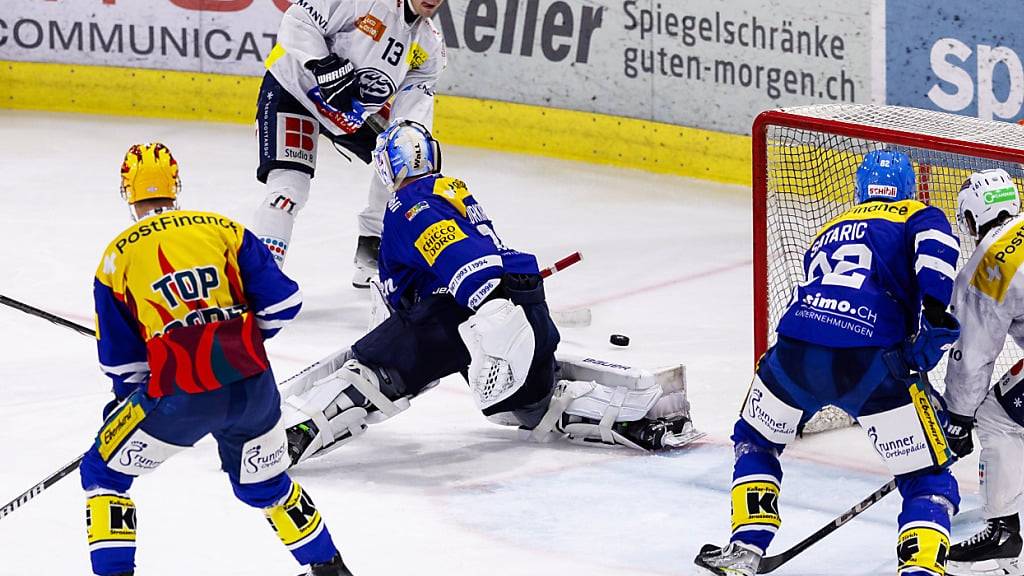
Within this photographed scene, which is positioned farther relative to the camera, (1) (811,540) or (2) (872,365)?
(1) (811,540)

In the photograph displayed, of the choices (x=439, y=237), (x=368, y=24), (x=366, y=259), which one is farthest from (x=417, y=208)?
(x=366, y=259)

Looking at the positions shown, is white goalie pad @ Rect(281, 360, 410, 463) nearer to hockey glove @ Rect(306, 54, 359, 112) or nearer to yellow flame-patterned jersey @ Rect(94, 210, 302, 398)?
yellow flame-patterned jersey @ Rect(94, 210, 302, 398)

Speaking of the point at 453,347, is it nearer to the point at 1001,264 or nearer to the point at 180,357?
the point at 180,357

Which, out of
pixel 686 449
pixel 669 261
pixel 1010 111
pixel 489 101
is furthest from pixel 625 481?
pixel 489 101

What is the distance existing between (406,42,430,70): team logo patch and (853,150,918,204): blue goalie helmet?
98.4 inches

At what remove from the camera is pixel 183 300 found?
337 centimetres

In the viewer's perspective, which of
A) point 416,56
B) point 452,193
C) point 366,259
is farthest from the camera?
point 366,259

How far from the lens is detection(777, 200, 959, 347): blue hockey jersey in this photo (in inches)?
141

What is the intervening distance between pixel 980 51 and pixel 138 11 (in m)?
4.12

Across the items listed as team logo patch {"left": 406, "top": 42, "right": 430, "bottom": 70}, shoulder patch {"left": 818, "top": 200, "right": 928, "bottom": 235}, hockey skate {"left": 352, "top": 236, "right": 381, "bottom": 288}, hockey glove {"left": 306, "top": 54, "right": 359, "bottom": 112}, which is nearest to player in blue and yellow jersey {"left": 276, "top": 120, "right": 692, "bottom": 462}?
shoulder patch {"left": 818, "top": 200, "right": 928, "bottom": 235}

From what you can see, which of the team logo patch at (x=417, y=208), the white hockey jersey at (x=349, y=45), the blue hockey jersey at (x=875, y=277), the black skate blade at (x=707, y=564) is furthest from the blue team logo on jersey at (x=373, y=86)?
the black skate blade at (x=707, y=564)

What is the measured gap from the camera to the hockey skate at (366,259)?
646 centimetres

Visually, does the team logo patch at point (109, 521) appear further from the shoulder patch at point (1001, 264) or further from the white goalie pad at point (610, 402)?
the shoulder patch at point (1001, 264)

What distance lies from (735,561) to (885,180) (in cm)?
93
